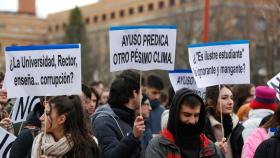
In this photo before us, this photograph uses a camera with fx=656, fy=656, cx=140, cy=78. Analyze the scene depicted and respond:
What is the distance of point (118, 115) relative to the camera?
6316 millimetres

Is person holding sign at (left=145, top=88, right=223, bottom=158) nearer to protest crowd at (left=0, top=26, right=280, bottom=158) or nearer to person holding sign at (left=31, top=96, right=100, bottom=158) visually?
protest crowd at (left=0, top=26, right=280, bottom=158)

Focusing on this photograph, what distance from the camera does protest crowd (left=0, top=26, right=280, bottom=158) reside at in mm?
5262

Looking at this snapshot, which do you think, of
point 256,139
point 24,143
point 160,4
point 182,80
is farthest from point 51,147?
point 160,4

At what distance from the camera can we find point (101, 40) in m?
62.5

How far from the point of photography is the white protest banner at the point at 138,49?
6.50 metres

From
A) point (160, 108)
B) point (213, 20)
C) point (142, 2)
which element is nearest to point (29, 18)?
point (142, 2)

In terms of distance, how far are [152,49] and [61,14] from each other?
254ft

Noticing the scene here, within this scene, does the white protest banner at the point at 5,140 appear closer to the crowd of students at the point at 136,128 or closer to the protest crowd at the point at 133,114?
the protest crowd at the point at 133,114

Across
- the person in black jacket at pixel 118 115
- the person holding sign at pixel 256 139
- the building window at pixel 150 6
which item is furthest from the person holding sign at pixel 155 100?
the building window at pixel 150 6

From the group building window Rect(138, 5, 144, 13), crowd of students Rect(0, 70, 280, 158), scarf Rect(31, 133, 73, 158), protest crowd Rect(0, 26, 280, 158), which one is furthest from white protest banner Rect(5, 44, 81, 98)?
building window Rect(138, 5, 144, 13)

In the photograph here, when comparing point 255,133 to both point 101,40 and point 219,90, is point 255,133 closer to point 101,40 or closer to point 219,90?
point 219,90

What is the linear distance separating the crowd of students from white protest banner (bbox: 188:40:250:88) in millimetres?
238

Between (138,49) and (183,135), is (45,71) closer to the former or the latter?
(138,49)

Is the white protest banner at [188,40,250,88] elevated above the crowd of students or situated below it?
above
